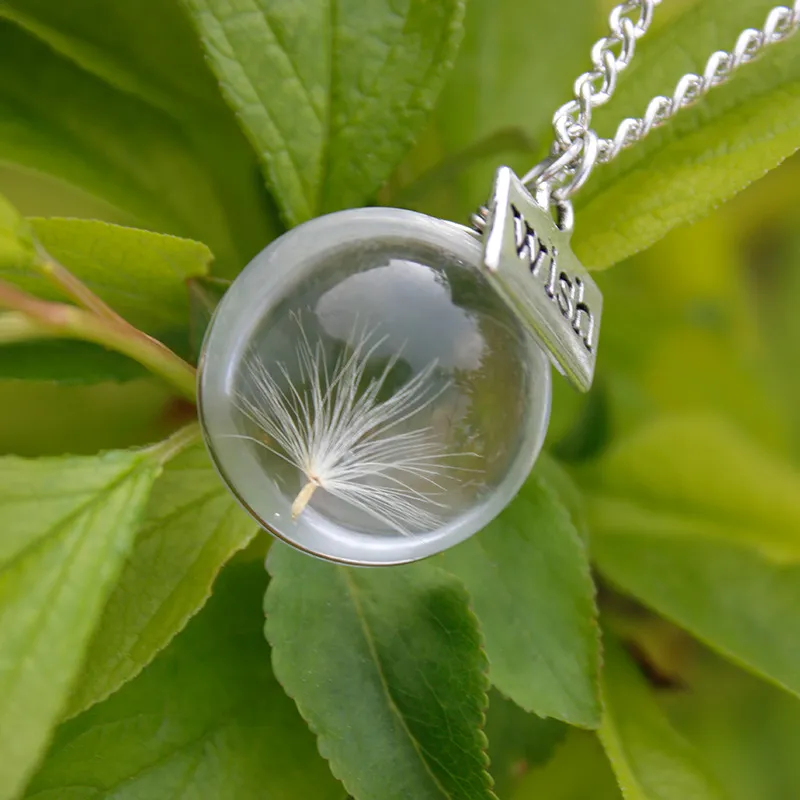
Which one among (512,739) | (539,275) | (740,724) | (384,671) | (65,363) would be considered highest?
(539,275)

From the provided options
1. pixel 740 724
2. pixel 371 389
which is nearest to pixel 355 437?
pixel 371 389

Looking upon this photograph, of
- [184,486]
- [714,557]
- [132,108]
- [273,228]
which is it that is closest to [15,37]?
[132,108]

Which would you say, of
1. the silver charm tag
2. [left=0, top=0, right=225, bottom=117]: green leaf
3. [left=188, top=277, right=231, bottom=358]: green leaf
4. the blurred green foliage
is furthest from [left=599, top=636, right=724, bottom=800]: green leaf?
A: [left=0, top=0, right=225, bottom=117]: green leaf

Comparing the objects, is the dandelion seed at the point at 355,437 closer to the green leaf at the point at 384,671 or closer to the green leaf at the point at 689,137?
the green leaf at the point at 384,671

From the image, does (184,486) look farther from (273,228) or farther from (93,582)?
(273,228)

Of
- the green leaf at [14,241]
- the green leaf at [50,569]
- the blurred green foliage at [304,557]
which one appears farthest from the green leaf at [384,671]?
the green leaf at [14,241]

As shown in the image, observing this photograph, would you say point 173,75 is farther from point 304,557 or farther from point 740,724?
point 740,724

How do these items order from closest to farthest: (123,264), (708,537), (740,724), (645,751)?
1. (123,264)
2. (645,751)
3. (708,537)
4. (740,724)
